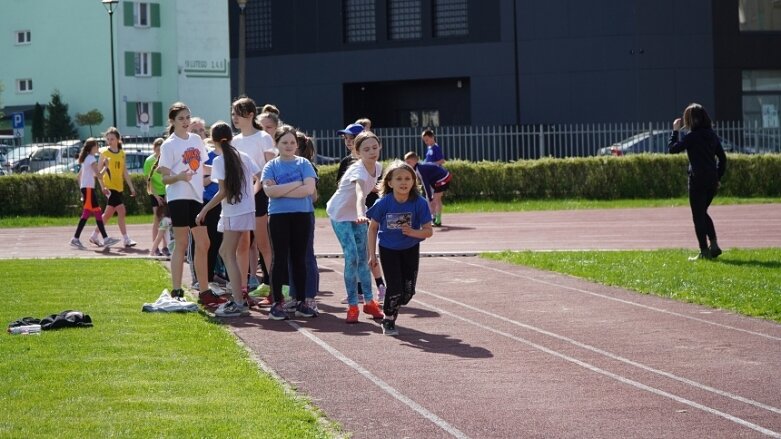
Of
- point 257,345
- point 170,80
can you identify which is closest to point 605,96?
point 170,80

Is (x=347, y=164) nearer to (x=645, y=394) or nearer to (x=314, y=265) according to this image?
(x=314, y=265)

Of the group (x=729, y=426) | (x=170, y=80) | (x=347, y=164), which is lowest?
(x=729, y=426)

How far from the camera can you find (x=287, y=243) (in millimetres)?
12656

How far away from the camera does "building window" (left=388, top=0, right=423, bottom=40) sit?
5312 centimetres

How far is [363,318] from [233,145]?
2.41 metres

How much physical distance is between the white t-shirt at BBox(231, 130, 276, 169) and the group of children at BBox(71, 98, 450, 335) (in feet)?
0.03

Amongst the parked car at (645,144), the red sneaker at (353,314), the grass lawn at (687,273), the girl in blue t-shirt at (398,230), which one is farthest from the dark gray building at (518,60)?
the girl in blue t-shirt at (398,230)

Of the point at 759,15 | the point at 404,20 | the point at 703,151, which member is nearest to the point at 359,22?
the point at 404,20

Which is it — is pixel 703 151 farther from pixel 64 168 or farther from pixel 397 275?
pixel 64 168

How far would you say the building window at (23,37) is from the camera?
7644 centimetres

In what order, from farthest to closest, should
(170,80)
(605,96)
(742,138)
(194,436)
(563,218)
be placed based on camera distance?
(170,80), (605,96), (742,138), (563,218), (194,436)

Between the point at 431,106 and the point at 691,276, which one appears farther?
the point at 431,106

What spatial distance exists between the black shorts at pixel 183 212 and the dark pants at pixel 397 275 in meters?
2.53

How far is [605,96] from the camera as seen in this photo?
50.6 m
